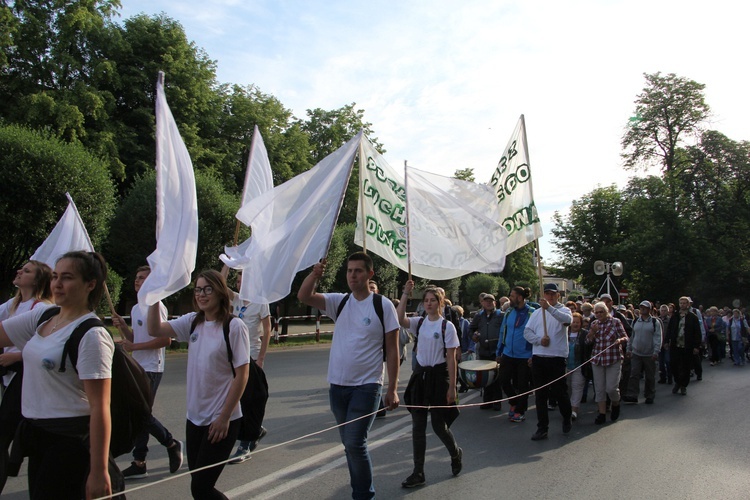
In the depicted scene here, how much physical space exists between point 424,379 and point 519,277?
59.0m

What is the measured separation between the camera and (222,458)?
12.3 ft

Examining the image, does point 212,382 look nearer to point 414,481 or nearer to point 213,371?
point 213,371

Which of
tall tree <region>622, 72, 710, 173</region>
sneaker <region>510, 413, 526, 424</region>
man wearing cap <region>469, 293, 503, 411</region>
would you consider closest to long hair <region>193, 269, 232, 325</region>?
sneaker <region>510, 413, 526, 424</region>

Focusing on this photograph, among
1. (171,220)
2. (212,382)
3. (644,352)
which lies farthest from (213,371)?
(644,352)

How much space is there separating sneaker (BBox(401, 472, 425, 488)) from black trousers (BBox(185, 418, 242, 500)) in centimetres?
222

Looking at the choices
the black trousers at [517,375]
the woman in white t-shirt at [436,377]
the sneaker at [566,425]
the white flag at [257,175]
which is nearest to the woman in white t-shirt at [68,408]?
the woman in white t-shirt at [436,377]

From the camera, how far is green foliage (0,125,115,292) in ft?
57.6

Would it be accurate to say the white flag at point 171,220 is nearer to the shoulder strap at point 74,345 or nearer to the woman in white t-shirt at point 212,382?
the woman in white t-shirt at point 212,382

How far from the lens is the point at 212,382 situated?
389 cm

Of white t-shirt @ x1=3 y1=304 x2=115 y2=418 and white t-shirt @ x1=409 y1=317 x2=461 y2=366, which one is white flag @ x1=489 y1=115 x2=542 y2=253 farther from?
white t-shirt @ x1=3 y1=304 x2=115 y2=418

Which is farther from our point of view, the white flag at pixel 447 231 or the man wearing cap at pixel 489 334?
the man wearing cap at pixel 489 334

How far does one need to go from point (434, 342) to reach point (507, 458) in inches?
68.1

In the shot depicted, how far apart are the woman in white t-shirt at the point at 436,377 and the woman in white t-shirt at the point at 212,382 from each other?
7.21ft

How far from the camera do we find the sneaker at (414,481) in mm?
5641
